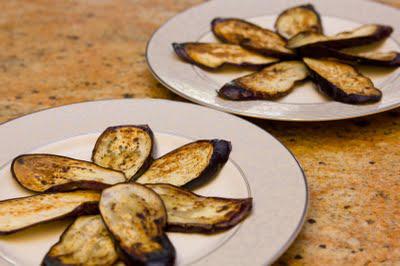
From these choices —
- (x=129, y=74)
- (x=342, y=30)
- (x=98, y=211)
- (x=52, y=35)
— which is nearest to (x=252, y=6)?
(x=342, y=30)

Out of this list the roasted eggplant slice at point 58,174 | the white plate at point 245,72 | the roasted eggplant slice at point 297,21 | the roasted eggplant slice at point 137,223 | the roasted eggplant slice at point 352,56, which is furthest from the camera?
the roasted eggplant slice at point 297,21

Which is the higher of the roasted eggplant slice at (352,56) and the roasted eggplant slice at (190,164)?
the roasted eggplant slice at (352,56)

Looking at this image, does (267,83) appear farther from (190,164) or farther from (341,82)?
(190,164)

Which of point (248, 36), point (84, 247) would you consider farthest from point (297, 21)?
point (84, 247)

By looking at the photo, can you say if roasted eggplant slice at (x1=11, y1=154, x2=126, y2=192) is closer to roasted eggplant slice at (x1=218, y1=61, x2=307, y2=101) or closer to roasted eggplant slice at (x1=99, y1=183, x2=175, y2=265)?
roasted eggplant slice at (x1=99, y1=183, x2=175, y2=265)

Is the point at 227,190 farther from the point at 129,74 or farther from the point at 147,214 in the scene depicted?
the point at 129,74

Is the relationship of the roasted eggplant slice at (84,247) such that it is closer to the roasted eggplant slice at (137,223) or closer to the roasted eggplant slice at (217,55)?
the roasted eggplant slice at (137,223)

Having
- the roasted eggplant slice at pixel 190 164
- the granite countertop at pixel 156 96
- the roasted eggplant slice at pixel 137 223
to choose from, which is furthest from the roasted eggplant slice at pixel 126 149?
the granite countertop at pixel 156 96
